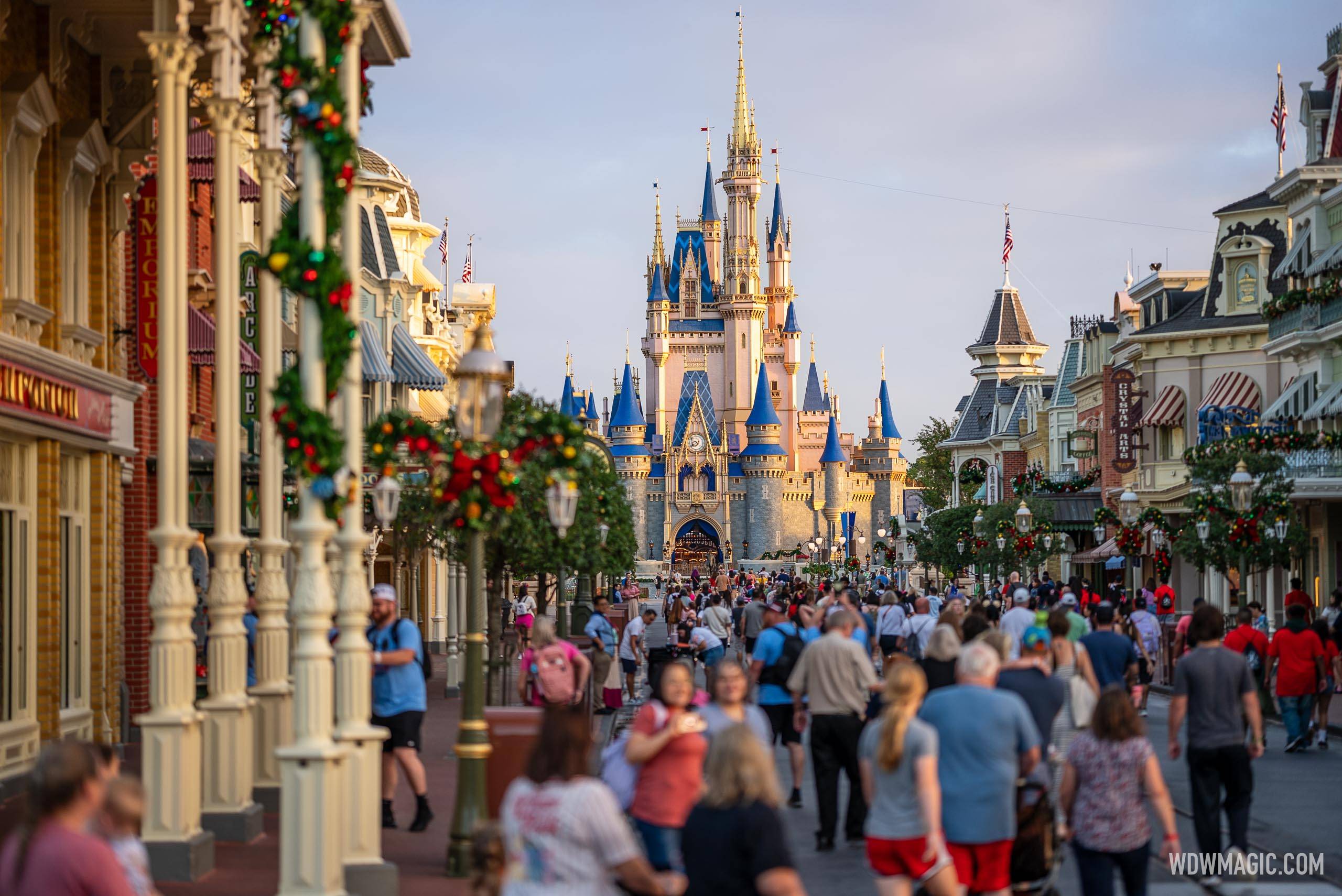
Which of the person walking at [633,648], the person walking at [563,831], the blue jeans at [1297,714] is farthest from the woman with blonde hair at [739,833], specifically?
the person walking at [633,648]

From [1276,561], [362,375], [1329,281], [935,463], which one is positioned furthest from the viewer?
[935,463]

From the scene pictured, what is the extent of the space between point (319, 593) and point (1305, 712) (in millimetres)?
12559

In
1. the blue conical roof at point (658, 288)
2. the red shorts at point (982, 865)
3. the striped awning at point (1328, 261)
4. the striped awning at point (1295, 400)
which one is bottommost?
the red shorts at point (982, 865)

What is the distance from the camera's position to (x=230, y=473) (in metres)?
12.0

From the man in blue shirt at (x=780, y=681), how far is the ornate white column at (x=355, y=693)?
16.3 ft

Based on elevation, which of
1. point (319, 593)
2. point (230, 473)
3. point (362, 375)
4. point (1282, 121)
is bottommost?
point (319, 593)

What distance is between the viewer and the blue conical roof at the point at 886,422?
160 meters

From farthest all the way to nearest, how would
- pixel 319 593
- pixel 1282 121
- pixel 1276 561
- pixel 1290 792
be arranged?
pixel 1282 121, pixel 1276 561, pixel 1290 792, pixel 319 593

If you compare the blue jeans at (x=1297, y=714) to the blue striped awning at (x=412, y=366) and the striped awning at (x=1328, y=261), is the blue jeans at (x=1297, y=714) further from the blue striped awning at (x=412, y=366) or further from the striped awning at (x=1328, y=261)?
the blue striped awning at (x=412, y=366)

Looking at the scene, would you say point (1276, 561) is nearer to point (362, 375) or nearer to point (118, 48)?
point (362, 375)

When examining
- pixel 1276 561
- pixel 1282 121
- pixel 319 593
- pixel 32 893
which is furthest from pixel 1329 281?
pixel 32 893

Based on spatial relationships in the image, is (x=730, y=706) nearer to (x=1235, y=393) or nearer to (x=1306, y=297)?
(x=1306, y=297)

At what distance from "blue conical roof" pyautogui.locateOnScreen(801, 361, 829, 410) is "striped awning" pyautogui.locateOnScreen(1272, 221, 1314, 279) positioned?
11944 centimetres

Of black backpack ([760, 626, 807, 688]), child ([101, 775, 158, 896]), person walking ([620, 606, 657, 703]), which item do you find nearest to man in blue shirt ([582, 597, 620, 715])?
person walking ([620, 606, 657, 703])
